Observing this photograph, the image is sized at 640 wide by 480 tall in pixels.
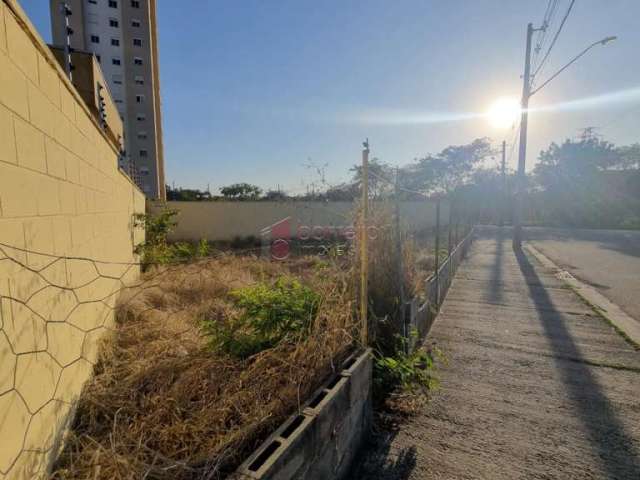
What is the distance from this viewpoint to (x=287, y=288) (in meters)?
2.69

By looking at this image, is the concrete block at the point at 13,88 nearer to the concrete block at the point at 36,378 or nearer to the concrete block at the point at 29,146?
the concrete block at the point at 29,146

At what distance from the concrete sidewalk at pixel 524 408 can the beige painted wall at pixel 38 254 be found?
167cm

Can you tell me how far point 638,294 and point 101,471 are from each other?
7.95 m

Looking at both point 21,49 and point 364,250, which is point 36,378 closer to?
Answer: point 21,49

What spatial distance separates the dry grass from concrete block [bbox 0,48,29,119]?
1497mm

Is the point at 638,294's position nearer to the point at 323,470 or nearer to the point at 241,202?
the point at 323,470

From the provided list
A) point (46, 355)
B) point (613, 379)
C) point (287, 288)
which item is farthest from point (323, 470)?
point (613, 379)

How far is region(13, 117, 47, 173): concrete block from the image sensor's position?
1436mm

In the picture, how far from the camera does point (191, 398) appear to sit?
1813 millimetres

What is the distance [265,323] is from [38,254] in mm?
1305

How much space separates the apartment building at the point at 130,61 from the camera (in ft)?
109

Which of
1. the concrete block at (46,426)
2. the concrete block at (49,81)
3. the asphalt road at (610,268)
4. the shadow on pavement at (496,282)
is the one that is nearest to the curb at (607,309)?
the asphalt road at (610,268)

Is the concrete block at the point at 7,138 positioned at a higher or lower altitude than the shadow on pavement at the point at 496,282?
higher

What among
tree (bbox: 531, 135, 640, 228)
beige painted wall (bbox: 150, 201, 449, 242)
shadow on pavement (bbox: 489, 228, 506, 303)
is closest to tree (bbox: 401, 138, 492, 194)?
tree (bbox: 531, 135, 640, 228)
